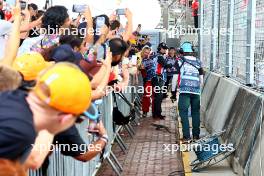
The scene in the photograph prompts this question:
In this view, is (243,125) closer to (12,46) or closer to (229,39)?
(229,39)

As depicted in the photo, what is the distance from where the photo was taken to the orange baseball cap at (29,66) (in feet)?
12.2

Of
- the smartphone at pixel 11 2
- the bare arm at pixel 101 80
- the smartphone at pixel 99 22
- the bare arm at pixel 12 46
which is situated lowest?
the bare arm at pixel 101 80

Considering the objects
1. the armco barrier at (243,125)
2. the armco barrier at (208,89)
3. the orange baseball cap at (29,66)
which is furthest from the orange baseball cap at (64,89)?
the armco barrier at (208,89)

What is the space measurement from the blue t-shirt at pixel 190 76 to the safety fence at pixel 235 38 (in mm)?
816

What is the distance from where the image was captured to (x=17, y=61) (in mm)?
3838

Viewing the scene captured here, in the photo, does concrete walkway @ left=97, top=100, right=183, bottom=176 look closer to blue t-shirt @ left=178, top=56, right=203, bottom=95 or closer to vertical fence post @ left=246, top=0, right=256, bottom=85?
blue t-shirt @ left=178, top=56, right=203, bottom=95

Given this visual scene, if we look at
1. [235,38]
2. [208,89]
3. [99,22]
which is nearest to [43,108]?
[99,22]

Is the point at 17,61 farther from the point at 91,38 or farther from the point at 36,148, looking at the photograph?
the point at 91,38

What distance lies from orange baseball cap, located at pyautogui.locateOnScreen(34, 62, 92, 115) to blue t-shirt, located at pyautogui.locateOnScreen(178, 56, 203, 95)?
26.8 ft

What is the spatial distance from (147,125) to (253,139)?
695cm

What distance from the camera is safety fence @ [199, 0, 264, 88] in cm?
862

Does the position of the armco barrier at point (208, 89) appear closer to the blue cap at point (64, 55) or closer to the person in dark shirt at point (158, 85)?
the person in dark shirt at point (158, 85)

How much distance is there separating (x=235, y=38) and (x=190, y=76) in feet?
4.71

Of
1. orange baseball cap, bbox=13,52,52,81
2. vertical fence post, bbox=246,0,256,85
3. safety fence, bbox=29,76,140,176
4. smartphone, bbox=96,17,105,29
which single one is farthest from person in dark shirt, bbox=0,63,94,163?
vertical fence post, bbox=246,0,256,85
